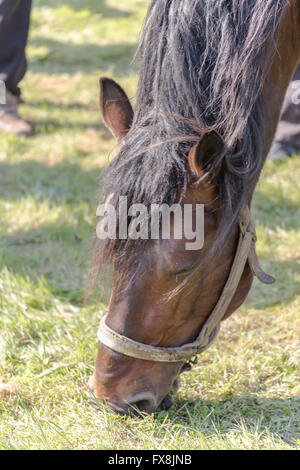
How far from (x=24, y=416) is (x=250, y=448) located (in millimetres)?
735

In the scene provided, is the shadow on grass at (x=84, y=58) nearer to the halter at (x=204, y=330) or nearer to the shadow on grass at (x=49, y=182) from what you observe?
the shadow on grass at (x=49, y=182)

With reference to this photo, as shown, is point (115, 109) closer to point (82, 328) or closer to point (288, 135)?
point (82, 328)

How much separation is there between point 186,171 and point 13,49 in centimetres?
323

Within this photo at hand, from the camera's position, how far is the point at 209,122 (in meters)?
1.70

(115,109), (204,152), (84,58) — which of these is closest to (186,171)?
(204,152)

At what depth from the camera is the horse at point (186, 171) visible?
164 centimetres

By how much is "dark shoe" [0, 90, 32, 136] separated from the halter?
318 centimetres

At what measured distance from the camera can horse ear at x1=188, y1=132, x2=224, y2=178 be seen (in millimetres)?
1558

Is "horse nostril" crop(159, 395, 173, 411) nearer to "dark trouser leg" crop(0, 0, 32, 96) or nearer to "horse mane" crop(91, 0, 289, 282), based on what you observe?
"horse mane" crop(91, 0, 289, 282)

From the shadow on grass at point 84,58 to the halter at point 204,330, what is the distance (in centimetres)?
439

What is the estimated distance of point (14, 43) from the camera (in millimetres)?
4434

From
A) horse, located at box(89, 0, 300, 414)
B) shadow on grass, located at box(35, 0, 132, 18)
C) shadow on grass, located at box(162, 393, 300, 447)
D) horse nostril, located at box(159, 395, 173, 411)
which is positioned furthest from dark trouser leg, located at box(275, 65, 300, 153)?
shadow on grass, located at box(35, 0, 132, 18)

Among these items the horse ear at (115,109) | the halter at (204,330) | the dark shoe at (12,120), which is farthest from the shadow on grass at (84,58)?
the halter at (204,330)
